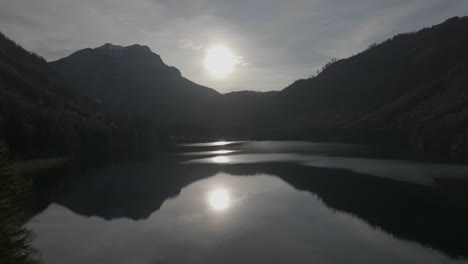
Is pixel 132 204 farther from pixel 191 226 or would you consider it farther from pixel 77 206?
pixel 191 226

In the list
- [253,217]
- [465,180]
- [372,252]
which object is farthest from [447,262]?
[465,180]

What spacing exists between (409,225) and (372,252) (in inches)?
484

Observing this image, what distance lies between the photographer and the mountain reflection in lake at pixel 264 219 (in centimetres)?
3641

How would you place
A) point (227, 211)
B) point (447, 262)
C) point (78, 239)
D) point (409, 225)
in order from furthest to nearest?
point (227, 211) < point (409, 225) < point (78, 239) < point (447, 262)

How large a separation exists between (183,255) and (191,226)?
436 inches

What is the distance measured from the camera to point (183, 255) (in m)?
35.8

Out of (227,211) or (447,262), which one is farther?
(227,211)

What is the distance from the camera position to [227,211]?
180 feet

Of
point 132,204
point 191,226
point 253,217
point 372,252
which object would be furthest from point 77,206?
point 372,252

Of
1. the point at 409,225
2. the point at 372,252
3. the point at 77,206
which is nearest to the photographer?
the point at 372,252

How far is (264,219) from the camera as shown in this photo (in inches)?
1943

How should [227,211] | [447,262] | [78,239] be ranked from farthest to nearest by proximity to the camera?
[227,211] → [78,239] → [447,262]

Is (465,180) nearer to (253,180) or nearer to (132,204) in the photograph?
(253,180)

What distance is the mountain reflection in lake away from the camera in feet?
119
